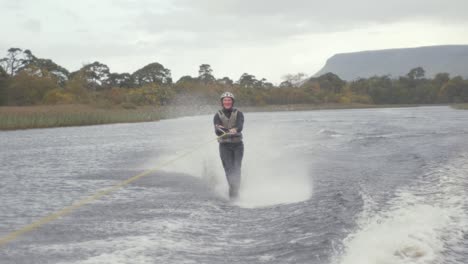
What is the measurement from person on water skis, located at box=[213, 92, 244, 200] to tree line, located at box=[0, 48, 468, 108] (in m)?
72.3

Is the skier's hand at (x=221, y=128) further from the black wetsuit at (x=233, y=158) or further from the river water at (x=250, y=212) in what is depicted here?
the river water at (x=250, y=212)

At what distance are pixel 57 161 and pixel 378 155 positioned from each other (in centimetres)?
1104

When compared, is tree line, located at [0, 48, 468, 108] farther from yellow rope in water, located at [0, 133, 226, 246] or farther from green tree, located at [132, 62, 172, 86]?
yellow rope in water, located at [0, 133, 226, 246]

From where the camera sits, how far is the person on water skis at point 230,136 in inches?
402

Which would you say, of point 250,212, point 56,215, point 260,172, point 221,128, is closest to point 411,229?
point 250,212

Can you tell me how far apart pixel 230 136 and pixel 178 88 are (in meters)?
117

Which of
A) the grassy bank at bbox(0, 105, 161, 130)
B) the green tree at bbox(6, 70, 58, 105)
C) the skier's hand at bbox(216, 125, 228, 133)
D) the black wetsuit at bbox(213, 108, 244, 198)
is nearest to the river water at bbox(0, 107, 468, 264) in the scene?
the black wetsuit at bbox(213, 108, 244, 198)

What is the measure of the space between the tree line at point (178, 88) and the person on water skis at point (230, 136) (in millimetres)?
72283

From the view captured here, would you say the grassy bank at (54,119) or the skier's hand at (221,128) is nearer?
the skier's hand at (221,128)

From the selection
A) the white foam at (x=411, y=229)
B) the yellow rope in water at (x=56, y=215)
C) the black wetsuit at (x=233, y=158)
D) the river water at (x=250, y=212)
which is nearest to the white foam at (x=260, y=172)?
the river water at (x=250, y=212)

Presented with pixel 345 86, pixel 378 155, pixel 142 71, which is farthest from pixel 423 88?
pixel 378 155

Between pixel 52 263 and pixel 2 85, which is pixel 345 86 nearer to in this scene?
pixel 2 85

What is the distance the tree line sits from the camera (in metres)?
85.3

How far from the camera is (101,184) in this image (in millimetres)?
13180
